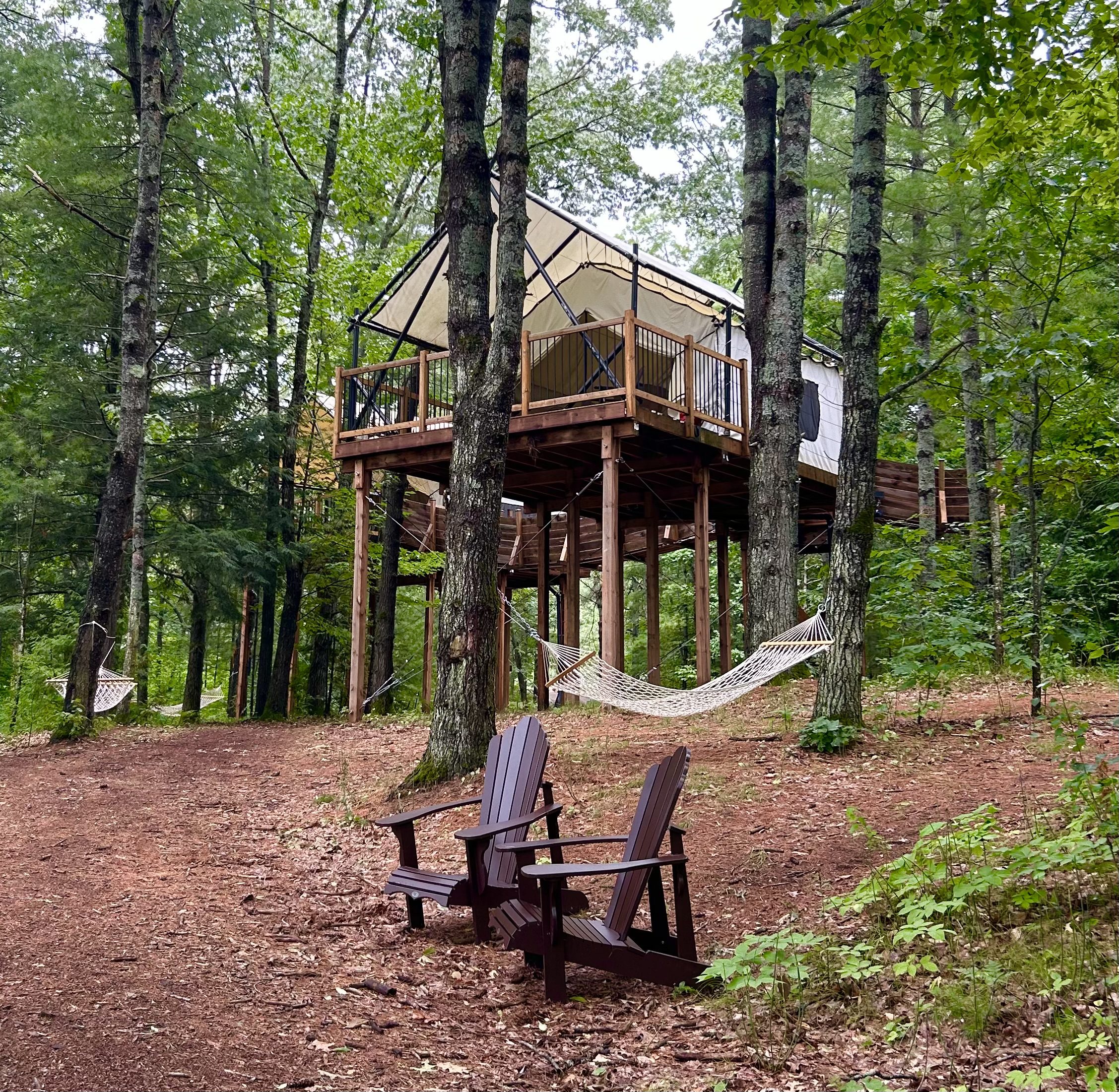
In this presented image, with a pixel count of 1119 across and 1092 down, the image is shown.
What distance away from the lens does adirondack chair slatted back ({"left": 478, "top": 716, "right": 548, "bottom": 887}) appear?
4.29m

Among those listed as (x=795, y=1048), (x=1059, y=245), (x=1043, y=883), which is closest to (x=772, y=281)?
(x=1059, y=245)

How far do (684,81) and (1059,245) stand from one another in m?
13.6

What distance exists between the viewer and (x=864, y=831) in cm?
466

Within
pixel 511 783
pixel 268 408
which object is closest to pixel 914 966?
pixel 511 783

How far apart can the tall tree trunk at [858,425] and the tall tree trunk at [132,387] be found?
7.12 meters

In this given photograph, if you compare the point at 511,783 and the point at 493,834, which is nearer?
the point at 493,834

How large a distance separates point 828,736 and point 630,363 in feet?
16.0

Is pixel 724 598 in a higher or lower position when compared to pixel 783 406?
lower

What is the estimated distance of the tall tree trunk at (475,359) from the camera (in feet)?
22.8

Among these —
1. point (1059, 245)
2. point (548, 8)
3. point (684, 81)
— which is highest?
point (684, 81)

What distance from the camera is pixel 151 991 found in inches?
124

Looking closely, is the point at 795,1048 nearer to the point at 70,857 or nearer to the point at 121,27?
the point at 70,857

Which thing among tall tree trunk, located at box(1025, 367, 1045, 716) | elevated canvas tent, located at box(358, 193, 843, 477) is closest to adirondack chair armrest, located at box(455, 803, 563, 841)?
tall tree trunk, located at box(1025, 367, 1045, 716)

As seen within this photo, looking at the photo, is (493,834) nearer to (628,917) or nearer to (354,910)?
(628,917)
